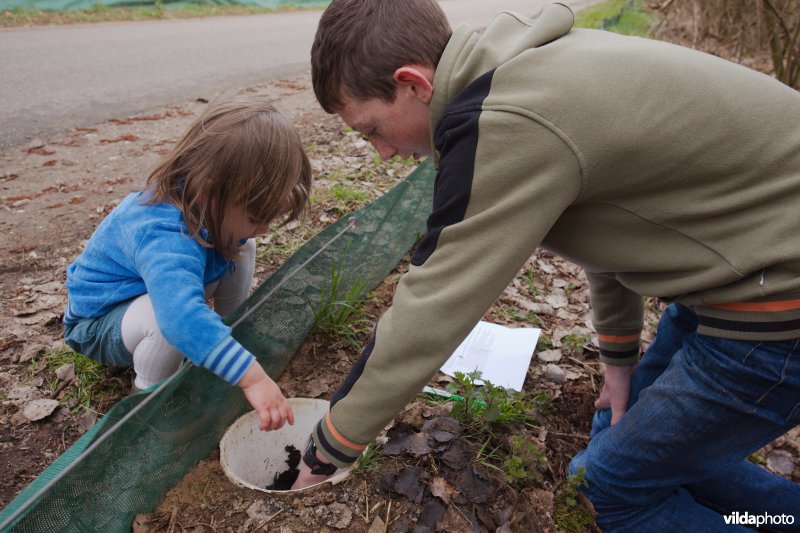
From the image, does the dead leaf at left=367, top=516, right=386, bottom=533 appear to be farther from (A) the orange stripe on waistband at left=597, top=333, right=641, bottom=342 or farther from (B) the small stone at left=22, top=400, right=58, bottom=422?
(B) the small stone at left=22, top=400, right=58, bottom=422

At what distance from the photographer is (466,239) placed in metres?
1.49

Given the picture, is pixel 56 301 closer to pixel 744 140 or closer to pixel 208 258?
pixel 208 258

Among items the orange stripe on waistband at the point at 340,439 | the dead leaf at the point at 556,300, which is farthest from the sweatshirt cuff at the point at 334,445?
the dead leaf at the point at 556,300

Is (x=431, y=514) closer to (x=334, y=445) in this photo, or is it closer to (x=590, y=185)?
(x=334, y=445)

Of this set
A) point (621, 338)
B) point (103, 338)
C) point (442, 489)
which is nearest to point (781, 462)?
point (621, 338)

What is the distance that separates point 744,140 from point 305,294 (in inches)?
68.9

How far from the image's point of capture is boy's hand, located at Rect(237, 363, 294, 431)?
6.51 feet

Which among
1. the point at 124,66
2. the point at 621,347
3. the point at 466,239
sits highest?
the point at 466,239

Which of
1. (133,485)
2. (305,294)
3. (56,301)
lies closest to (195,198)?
(305,294)

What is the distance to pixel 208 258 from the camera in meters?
2.36

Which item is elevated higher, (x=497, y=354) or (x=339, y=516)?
(x=339, y=516)

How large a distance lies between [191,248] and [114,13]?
1194cm

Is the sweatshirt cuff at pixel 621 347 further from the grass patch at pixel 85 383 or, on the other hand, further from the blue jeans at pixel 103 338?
the grass patch at pixel 85 383

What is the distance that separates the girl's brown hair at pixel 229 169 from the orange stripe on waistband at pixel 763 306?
4.73 ft
